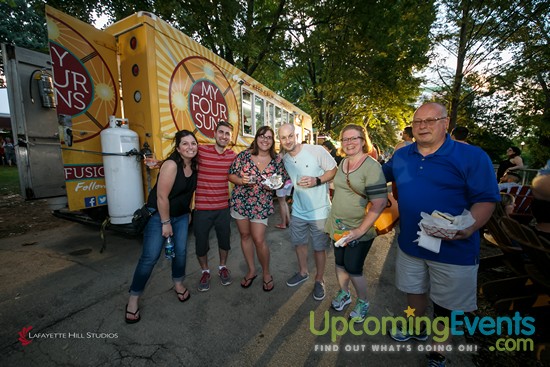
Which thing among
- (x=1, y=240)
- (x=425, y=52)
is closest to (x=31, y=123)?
(x=1, y=240)

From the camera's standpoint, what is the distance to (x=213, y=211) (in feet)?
9.30

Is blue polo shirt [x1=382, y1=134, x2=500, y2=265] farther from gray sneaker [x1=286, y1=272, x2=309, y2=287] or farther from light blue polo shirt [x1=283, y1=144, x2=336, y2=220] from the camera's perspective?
gray sneaker [x1=286, y1=272, x2=309, y2=287]

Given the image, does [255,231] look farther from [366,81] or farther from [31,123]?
[366,81]

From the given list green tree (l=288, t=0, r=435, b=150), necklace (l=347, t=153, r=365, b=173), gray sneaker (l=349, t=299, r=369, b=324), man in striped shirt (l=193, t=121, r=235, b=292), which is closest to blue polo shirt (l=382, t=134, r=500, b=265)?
necklace (l=347, t=153, r=365, b=173)

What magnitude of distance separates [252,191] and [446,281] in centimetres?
206

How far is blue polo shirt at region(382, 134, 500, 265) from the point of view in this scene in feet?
5.45

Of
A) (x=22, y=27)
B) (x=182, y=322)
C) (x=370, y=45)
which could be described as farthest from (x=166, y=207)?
(x=22, y=27)

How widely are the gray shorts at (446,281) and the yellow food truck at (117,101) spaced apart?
370 centimetres

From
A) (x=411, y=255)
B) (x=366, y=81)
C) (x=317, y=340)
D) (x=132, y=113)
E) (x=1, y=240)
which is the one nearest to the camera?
(x=411, y=255)

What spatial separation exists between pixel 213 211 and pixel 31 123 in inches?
151

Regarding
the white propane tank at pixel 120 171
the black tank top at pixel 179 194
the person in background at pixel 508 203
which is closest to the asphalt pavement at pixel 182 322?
the white propane tank at pixel 120 171

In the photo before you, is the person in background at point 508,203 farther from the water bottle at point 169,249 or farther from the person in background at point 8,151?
the person in background at point 8,151

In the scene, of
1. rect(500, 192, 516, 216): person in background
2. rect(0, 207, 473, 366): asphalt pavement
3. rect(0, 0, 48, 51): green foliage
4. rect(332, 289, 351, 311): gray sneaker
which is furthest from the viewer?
rect(0, 0, 48, 51): green foliage

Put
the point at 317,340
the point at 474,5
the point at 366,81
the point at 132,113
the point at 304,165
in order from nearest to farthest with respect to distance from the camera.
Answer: the point at 317,340, the point at 304,165, the point at 132,113, the point at 474,5, the point at 366,81
